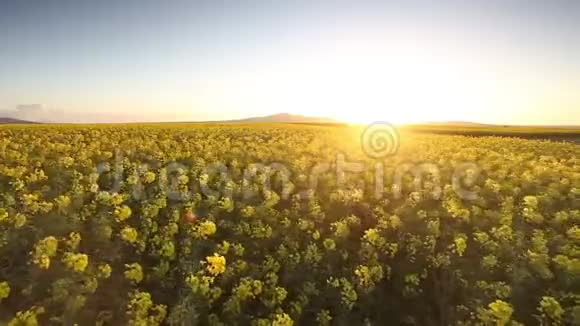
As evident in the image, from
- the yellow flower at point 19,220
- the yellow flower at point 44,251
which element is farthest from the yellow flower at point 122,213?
the yellow flower at point 19,220

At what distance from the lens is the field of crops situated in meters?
11.9

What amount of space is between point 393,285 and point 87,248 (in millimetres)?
9581

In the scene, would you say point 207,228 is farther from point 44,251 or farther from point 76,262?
point 44,251

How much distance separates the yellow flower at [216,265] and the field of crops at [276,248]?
0.10 metres

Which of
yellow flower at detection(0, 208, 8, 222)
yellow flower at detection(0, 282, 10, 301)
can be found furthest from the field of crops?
yellow flower at detection(0, 208, 8, 222)

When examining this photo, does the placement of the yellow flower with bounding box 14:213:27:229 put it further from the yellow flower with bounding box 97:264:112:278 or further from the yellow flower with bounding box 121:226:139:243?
the yellow flower with bounding box 97:264:112:278

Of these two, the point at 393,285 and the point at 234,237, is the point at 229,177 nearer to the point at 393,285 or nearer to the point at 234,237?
the point at 234,237

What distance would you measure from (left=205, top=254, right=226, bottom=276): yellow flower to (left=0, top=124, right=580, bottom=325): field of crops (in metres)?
0.10

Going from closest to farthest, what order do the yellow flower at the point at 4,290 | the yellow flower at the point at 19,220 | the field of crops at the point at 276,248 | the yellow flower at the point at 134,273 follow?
the yellow flower at the point at 4,290 < the field of crops at the point at 276,248 < the yellow flower at the point at 134,273 < the yellow flower at the point at 19,220

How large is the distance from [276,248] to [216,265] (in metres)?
2.32

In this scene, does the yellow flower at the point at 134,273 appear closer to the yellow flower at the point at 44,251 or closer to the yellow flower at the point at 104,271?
the yellow flower at the point at 104,271

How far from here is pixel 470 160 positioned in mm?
23828

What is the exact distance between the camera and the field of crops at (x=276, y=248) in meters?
11.9

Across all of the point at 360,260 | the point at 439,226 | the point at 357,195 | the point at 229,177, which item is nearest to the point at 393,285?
the point at 360,260
